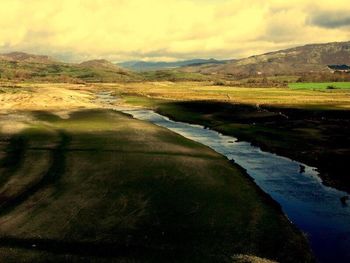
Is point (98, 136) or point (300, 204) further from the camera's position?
point (98, 136)

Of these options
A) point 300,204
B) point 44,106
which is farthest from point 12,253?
point 44,106

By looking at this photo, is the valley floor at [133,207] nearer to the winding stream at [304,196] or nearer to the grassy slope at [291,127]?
the winding stream at [304,196]

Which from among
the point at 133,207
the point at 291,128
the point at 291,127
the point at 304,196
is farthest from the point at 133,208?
the point at 291,127

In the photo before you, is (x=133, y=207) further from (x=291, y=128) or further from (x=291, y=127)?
(x=291, y=127)

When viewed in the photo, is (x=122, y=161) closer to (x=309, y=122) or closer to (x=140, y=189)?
(x=140, y=189)

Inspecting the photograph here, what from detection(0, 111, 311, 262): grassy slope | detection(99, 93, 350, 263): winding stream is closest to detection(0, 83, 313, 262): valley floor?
detection(0, 111, 311, 262): grassy slope

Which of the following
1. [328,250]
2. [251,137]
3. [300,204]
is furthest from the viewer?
[251,137]

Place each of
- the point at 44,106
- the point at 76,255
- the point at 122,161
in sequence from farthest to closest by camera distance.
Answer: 1. the point at 44,106
2. the point at 122,161
3. the point at 76,255

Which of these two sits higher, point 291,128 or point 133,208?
point 291,128
